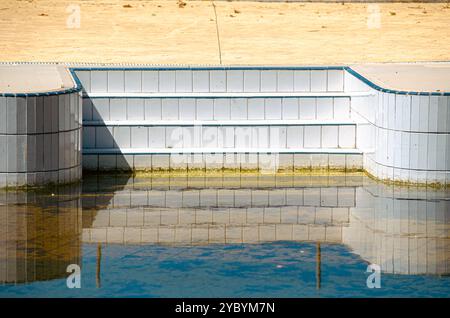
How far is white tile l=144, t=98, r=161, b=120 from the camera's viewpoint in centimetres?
1878

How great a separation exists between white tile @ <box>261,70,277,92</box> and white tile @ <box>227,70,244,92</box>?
0.35 meters

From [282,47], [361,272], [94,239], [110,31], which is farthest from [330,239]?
[110,31]

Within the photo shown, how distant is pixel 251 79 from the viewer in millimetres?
19109

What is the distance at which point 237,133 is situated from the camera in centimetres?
1867

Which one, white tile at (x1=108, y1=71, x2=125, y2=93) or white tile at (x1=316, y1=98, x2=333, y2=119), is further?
white tile at (x1=316, y1=98, x2=333, y2=119)

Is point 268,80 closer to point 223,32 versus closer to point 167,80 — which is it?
point 167,80

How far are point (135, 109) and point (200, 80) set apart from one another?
1.17 m

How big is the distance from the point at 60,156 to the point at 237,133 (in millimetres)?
3150

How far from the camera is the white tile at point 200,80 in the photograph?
18984 mm

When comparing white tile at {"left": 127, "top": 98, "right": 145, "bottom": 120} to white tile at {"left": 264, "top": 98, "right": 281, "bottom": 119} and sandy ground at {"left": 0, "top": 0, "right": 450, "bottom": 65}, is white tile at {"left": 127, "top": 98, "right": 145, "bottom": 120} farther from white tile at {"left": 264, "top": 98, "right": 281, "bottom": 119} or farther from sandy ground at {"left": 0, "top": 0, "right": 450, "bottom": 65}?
sandy ground at {"left": 0, "top": 0, "right": 450, "bottom": 65}

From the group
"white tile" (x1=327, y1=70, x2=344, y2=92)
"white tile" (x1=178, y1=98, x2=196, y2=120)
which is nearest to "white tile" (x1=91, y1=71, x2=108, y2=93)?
"white tile" (x1=178, y1=98, x2=196, y2=120)

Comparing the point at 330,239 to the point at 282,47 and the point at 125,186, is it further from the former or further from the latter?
the point at 282,47

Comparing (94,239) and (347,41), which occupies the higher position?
(347,41)
